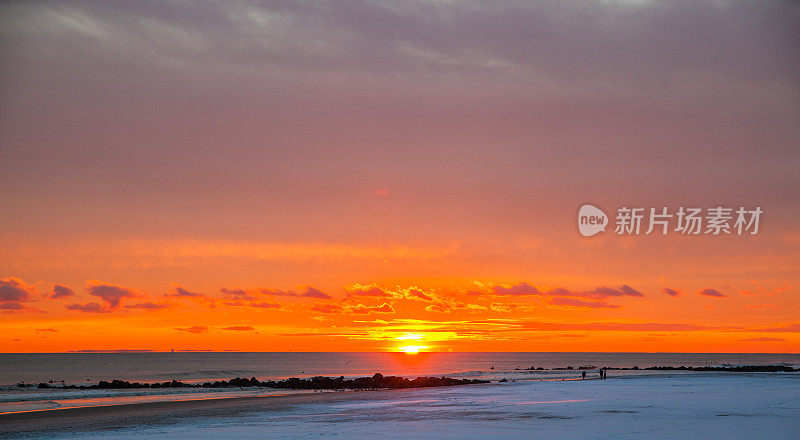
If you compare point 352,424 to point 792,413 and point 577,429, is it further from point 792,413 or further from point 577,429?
point 792,413

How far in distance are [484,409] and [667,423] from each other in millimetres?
11547

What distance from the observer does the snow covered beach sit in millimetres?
28703

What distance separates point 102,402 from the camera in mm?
58656

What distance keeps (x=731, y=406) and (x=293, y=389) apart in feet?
157

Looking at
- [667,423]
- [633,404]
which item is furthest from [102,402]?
[667,423]

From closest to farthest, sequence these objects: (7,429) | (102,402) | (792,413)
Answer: (792,413), (7,429), (102,402)

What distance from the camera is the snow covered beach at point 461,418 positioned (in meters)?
28.7

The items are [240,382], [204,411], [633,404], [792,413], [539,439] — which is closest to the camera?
[539,439]

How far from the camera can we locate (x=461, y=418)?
34938 millimetres

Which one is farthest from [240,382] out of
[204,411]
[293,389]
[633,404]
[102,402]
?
[633,404]

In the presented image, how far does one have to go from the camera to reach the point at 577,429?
28.8m

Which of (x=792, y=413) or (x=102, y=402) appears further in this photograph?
(x=102, y=402)

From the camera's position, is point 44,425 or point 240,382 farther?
point 240,382

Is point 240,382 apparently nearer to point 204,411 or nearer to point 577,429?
point 204,411
